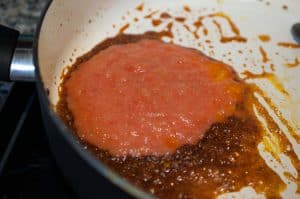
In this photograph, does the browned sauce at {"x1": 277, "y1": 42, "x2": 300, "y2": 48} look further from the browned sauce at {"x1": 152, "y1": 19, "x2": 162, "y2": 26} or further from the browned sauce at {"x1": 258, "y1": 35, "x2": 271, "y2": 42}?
the browned sauce at {"x1": 152, "y1": 19, "x2": 162, "y2": 26}

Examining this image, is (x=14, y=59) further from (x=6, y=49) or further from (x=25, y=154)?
(x=25, y=154)

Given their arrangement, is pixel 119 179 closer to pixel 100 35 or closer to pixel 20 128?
pixel 20 128

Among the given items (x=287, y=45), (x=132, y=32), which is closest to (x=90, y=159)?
(x=132, y=32)

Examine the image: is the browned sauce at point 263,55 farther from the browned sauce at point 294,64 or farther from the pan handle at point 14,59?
the pan handle at point 14,59

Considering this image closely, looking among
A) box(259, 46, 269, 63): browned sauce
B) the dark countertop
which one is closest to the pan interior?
box(259, 46, 269, 63): browned sauce

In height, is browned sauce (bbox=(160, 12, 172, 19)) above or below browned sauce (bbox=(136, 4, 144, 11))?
below

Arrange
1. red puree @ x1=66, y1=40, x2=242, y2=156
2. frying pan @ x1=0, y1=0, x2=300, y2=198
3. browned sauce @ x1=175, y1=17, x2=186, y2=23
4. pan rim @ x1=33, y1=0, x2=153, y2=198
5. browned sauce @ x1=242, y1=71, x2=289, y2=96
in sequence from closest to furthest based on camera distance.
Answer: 1. pan rim @ x1=33, y1=0, x2=153, y2=198
2. frying pan @ x1=0, y1=0, x2=300, y2=198
3. red puree @ x1=66, y1=40, x2=242, y2=156
4. browned sauce @ x1=242, y1=71, x2=289, y2=96
5. browned sauce @ x1=175, y1=17, x2=186, y2=23

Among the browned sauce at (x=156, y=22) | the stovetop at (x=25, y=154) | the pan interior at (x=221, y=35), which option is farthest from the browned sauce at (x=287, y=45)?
the stovetop at (x=25, y=154)

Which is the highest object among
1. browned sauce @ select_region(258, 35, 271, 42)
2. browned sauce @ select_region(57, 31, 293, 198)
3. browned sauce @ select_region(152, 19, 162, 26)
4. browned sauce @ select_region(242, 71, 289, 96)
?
browned sauce @ select_region(152, 19, 162, 26)
